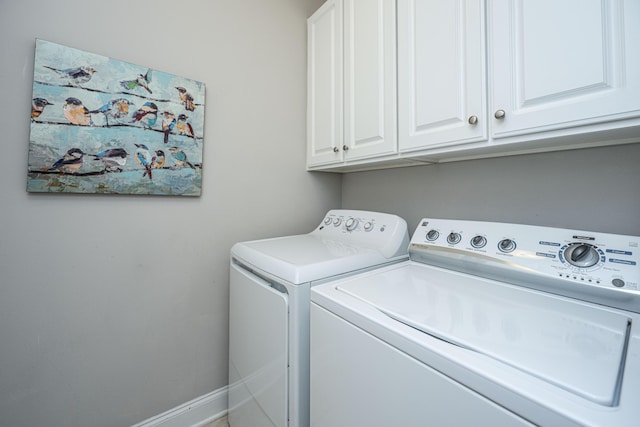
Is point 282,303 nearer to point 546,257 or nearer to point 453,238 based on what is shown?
point 453,238

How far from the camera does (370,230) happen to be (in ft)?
4.53

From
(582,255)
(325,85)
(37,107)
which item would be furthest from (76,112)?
(582,255)

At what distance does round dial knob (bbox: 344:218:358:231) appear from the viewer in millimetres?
1482

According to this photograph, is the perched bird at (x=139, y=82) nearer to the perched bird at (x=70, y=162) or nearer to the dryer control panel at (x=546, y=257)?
the perched bird at (x=70, y=162)

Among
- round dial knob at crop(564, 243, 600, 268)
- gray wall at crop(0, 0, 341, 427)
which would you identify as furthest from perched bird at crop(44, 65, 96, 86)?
round dial knob at crop(564, 243, 600, 268)

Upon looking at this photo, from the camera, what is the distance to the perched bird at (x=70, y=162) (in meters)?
1.04

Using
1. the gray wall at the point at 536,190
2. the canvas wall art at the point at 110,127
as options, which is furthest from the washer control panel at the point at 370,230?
the canvas wall art at the point at 110,127

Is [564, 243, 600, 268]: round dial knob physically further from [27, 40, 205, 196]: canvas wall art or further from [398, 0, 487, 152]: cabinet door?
[27, 40, 205, 196]: canvas wall art

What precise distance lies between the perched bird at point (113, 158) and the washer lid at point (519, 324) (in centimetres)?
111

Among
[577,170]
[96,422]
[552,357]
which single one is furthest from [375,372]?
[96,422]

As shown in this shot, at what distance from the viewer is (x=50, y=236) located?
3.45ft

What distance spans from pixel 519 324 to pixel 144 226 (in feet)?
4.92

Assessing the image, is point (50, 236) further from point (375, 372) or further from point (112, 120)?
point (375, 372)

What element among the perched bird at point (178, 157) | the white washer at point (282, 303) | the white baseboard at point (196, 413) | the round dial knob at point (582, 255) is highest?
the perched bird at point (178, 157)
